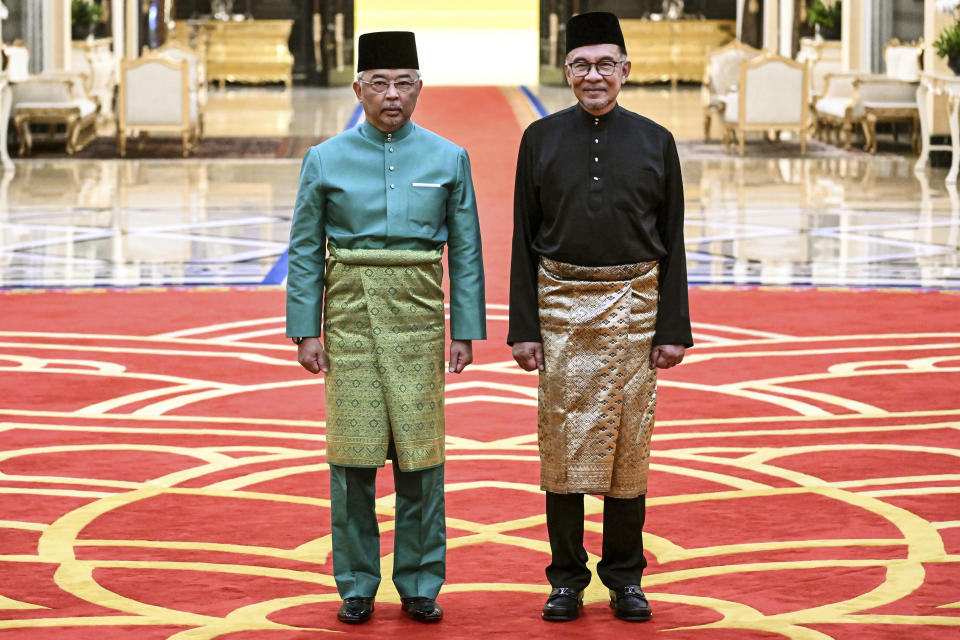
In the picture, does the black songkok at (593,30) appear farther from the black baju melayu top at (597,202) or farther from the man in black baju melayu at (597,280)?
the black baju melayu top at (597,202)

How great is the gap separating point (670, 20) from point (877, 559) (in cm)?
2270

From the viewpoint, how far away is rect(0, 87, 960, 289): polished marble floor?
845cm

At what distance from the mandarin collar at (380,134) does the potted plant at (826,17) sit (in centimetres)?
1630

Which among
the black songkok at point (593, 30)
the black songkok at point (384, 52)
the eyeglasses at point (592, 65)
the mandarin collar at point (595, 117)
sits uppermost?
the black songkok at point (593, 30)

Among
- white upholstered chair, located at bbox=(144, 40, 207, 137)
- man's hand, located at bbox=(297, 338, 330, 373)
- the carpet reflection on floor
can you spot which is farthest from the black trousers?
white upholstered chair, located at bbox=(144, 40, 207, 137)

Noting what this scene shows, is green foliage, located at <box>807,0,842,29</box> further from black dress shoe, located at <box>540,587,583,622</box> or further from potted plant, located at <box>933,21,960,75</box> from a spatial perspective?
black dress shoe, located at <box>540,587,583,622</box>

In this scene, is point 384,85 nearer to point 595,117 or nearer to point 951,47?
point 595,117

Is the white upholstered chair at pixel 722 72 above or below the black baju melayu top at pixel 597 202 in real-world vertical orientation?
above

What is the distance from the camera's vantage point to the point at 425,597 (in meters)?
3.33

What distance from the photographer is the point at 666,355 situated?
10.8 ft

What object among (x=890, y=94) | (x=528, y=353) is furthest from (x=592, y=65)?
(x=890, y=94)

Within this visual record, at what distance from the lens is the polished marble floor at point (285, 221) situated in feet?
27.7

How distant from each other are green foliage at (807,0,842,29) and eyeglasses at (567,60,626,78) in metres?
16.4

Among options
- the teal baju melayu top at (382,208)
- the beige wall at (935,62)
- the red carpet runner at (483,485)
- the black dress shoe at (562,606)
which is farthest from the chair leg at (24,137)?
the black dress shoe at (562,606)
